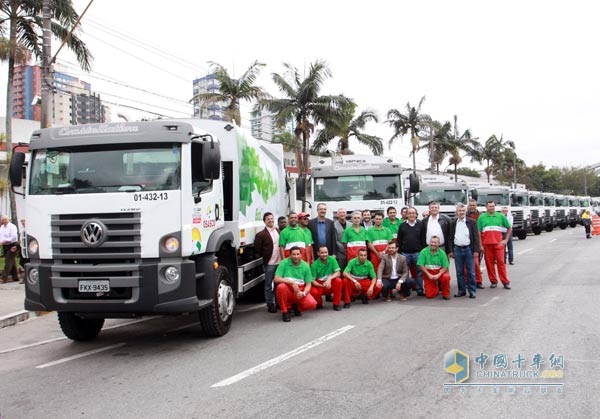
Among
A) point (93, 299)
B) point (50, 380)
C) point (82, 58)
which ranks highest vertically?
point (82, 58)

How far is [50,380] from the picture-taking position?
5801 mm

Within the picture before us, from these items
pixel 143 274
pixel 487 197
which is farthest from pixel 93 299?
pixel 487 197

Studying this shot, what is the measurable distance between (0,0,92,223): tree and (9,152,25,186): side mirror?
9.67 meters

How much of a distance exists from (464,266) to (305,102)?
1696 cm

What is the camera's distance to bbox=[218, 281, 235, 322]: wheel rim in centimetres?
744

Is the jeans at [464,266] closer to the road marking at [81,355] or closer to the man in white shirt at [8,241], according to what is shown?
the road marking at [81,355]

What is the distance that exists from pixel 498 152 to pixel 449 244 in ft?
158

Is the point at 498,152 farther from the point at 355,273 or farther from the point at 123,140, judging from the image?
the point at 123,140

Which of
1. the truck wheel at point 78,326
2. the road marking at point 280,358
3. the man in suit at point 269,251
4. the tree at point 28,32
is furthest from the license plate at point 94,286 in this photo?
the tree at point 28,32

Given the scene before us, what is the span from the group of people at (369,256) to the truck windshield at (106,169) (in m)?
2.88

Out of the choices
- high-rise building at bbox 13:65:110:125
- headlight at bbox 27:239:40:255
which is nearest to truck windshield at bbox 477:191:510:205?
high-rise building at bbox 13:65:110:125

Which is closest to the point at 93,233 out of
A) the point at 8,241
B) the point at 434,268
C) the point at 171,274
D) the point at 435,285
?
the point at 171,274

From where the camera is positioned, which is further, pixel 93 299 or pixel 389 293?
pixel 389 293

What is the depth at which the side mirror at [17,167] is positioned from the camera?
6910 mm
